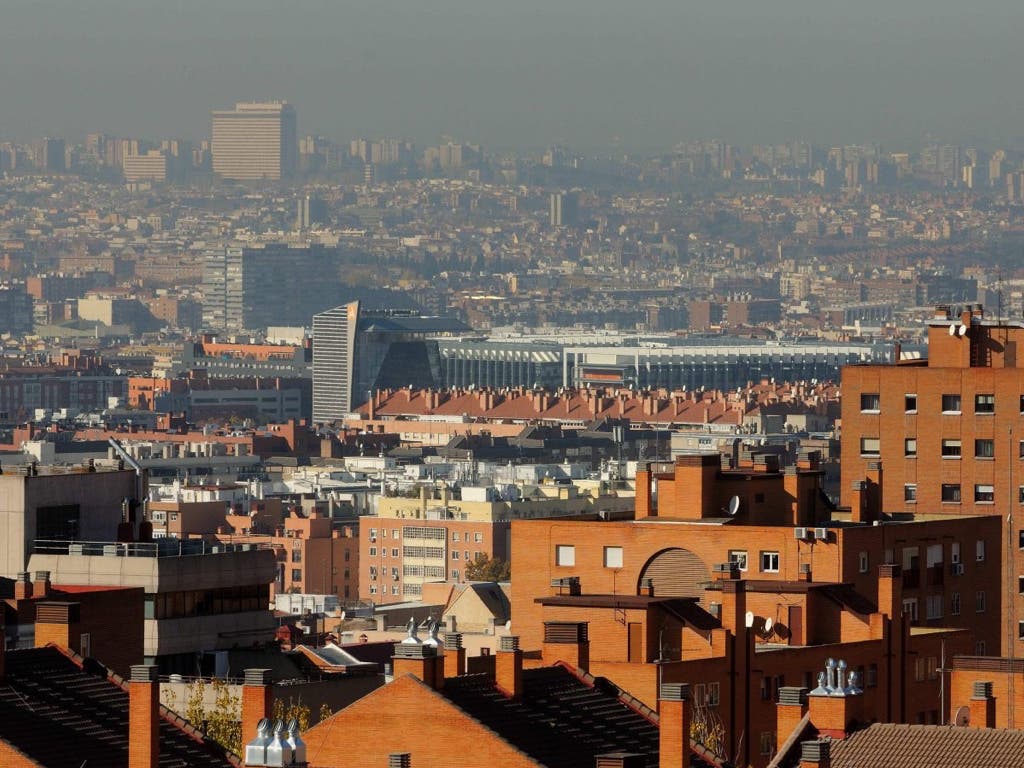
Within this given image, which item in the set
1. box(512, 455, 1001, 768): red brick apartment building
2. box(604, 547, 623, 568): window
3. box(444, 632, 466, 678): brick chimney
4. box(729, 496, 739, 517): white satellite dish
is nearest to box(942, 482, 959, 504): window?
box(512, 455, 1001, 768): red brick apartment building

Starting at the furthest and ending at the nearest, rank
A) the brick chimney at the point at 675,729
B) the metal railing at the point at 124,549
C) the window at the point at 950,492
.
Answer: the window at the point at 950,492, the metal railing at the point at 124,549, the brick chimney at the point at 675,729

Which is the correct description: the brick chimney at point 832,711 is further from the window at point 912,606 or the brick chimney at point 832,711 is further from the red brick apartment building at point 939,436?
the red brick apartment building at point 939,436

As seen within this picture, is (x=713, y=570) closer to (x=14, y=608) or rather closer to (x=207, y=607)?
(x=207, y=607)

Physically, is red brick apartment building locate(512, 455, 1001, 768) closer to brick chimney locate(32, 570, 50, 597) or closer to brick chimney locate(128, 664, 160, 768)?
brick chimney locate(32, 570, 50, 597)

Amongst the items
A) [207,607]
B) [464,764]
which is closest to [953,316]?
[207,607]

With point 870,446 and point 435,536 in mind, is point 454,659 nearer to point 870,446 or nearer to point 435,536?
point 870,446

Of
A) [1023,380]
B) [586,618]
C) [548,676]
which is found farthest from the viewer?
[1023,380]

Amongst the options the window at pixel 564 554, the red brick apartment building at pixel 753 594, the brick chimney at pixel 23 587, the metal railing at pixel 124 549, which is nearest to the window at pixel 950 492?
the red brick apartment building at pixel 753 594
